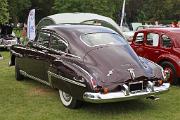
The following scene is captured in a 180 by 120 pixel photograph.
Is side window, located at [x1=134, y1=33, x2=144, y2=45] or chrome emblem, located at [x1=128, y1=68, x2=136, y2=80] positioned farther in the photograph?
side window, located at [x1=134, y1=33, x2=144, y2=45]

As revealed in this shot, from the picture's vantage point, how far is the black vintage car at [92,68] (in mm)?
7289

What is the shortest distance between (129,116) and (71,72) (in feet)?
4.42

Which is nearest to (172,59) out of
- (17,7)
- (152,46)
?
(152,46)

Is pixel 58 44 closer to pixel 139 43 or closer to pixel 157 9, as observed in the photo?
pixel 139 43

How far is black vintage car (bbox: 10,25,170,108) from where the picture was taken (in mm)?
7289

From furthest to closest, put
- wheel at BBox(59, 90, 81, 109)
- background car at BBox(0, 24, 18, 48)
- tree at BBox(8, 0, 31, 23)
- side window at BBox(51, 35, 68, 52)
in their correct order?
tree at BBox(8, 0, 31, 23), background car at BBox(0, 24, 18, 48), side window at BBox(51, 35, 68, 52), wheel at BBox(59, 90, 81, 109)

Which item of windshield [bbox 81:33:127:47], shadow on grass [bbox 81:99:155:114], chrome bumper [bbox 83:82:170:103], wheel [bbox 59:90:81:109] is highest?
windshield [bbox 81:33:127:47]

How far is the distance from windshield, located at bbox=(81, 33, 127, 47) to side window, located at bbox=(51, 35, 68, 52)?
0.42 metres

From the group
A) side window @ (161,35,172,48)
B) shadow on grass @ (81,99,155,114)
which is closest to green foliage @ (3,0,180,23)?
side window @ (161,35,172,48)

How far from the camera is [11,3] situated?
211 feet

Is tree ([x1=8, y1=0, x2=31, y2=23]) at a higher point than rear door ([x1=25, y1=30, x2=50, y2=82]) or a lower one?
lower

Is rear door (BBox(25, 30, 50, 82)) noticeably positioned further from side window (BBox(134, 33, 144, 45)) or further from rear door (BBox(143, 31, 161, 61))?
side window (BBox(134, 33, 144, 45))

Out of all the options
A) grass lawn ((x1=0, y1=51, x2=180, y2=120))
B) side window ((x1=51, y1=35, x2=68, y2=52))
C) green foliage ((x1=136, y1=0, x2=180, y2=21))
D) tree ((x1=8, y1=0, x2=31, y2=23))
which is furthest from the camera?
green foliage ((x1=136, y1=0, x2=180, y2=21))

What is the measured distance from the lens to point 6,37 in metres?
21.4
